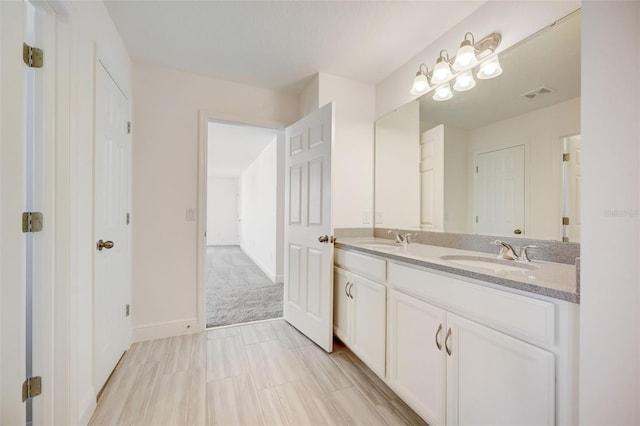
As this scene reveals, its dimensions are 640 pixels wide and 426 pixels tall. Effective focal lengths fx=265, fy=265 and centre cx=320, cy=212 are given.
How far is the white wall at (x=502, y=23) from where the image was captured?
1.32 metres

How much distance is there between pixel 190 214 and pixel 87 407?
1428mm

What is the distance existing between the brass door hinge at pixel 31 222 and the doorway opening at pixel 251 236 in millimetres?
1338

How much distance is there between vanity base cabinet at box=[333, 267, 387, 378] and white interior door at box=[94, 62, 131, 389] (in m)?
1.51

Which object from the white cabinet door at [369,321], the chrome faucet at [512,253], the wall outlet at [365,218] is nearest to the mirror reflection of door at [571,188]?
the chrome faucet at [512,253]

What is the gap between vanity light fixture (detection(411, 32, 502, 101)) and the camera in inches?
62.4

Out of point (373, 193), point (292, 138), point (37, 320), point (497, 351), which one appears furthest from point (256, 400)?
point (292, 138)

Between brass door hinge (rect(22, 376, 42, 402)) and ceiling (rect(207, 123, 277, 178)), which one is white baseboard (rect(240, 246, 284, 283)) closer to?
ceiling (rect(207, 123, 277, 178))

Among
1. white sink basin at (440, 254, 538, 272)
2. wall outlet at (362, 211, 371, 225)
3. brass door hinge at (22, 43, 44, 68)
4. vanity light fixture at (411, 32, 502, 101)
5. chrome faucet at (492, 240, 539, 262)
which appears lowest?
white sink basin at (440, 254, 538, 272)

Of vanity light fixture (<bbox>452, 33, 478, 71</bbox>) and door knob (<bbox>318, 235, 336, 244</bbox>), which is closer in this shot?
vanity light fixture (<bbox>452, 33, 478, 71</bbox>)

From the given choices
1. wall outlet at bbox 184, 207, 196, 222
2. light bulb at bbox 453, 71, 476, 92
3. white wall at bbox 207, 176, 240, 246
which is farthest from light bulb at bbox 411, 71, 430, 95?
white wall at bbox 207, 176, 240, 246

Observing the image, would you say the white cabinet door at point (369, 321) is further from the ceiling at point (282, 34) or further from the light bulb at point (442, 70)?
the ceiling at point (282, 34)

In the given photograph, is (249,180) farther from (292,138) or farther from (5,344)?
(5,344)

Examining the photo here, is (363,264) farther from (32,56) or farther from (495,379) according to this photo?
(32,56)

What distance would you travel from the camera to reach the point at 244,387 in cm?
164
